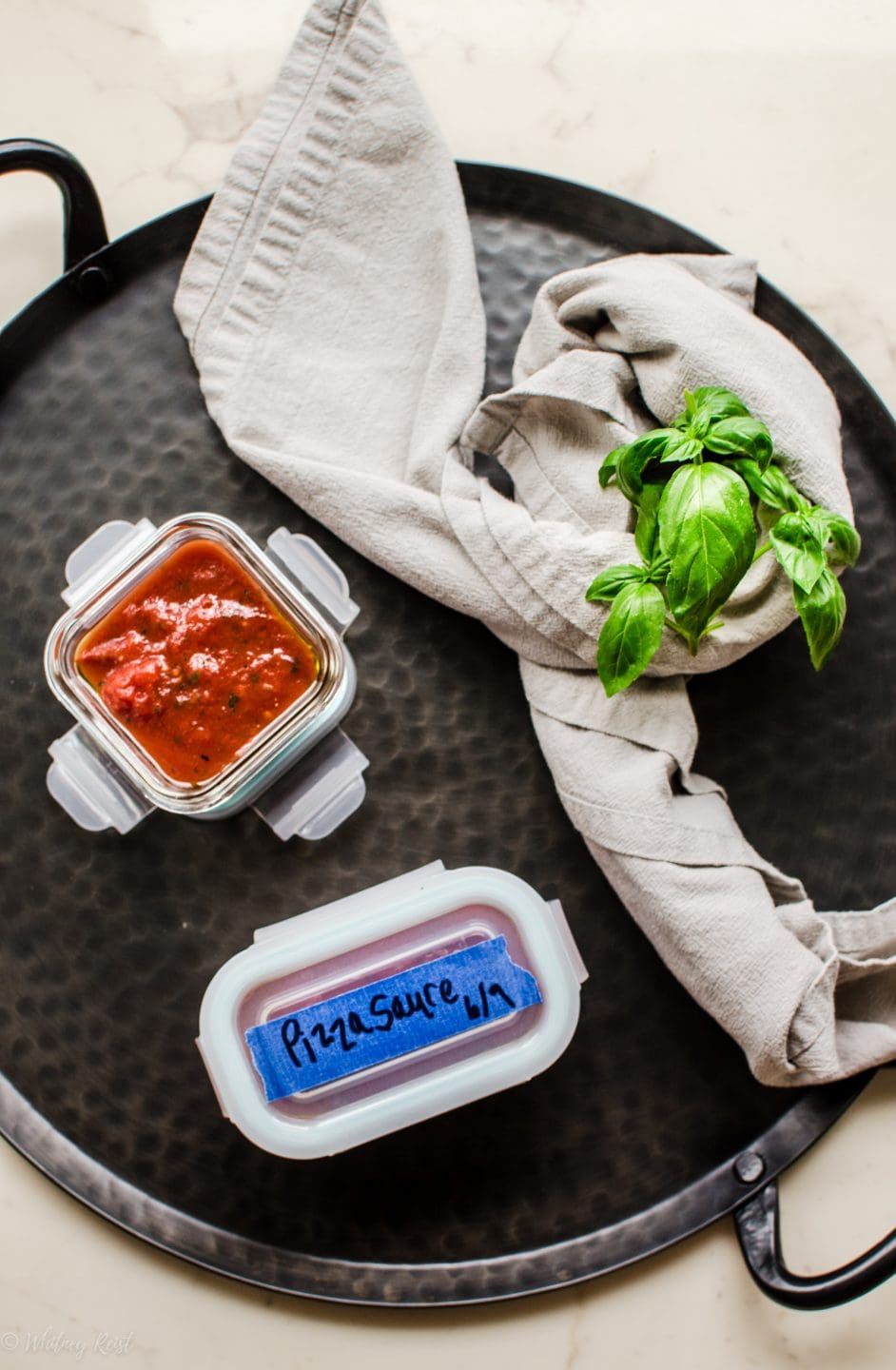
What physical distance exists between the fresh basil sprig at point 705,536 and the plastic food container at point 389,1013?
19 cm

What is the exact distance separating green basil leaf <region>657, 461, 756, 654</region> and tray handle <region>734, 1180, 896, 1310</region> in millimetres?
443

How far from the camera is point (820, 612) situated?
71 cm

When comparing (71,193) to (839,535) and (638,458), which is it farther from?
(839,535)

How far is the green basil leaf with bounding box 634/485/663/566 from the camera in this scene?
735 millimetres

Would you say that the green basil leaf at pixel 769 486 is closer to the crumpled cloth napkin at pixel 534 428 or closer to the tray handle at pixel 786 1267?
the crumpled cloth napkin at pixel 534 428

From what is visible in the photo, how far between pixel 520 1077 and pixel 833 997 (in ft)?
0.79

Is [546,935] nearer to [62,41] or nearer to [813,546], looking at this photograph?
[813,546]

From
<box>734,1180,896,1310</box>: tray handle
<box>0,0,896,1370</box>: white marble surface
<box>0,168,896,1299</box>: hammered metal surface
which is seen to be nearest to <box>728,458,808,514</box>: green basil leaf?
<box>0,168,896,1299</box>: hammered metal surface

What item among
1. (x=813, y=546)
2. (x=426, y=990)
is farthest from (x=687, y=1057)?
(x=813, y=546)

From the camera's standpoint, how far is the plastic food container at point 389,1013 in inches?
28.9

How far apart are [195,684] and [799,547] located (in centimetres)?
40

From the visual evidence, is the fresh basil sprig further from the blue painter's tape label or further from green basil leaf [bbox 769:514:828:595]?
the blue painter's tape label

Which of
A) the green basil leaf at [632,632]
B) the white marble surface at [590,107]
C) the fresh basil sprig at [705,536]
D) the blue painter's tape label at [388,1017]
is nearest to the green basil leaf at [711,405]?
the fresh basil sprig at [705,536]

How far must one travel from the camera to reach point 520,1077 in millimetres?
759
